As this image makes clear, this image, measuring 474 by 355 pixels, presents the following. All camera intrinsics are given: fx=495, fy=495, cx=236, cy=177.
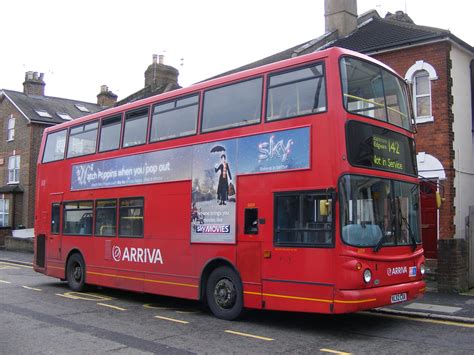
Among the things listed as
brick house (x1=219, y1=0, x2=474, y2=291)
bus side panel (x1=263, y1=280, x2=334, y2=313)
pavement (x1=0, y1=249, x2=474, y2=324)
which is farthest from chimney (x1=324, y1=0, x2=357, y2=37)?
bus side panel (x1=263, y1=280, x2=334, y2=313)

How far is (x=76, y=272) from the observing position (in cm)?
1263

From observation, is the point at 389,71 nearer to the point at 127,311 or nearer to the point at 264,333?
the point at 264,333

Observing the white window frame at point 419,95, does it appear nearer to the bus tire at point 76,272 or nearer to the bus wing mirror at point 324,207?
the bus wing mirror at point 324,207

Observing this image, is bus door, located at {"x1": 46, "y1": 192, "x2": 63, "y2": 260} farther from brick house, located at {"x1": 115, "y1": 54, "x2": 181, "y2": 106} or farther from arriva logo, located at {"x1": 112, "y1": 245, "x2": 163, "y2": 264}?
brick house, located at {"x1": 115, "y1": 54, "x2": 181, "y2": 106}

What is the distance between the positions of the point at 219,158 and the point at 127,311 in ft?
11.7

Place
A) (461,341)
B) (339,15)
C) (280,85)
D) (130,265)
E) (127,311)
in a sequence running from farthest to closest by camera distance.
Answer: (339,15), (130,265), (127,311), (280,85), (461,341)

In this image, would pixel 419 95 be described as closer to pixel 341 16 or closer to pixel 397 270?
pixel 341 16

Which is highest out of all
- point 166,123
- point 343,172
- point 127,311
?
point 166,123

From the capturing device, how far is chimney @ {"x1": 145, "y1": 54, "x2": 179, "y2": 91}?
26188mm

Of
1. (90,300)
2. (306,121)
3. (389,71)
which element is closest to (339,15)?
(389,71)

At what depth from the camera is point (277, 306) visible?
7781 millimetres

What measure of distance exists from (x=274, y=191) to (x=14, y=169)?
27.1 metres

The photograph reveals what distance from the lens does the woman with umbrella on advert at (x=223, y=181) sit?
8852 mm

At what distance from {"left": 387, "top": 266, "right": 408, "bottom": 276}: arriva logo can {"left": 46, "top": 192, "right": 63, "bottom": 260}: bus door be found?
895 cm
